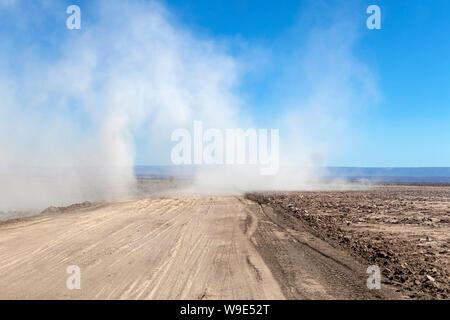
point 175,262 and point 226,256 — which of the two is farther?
point 226,256

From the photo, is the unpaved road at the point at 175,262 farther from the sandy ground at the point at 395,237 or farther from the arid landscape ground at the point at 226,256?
the sandy ground at the point at 395,237

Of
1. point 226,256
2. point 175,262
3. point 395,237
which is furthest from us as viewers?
point 395,237

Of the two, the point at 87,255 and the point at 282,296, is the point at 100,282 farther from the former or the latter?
the point at 282,296

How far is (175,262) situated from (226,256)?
1.45 metres

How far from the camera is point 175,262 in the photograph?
8.42m

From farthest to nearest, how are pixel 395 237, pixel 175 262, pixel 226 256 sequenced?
pixel 395 237 < pixel 226 256 < pixel 175 262

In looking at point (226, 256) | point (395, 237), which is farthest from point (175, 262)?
point (395, 237)

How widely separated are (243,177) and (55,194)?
29.5 metres

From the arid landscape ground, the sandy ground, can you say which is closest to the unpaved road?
the arid landscape ground

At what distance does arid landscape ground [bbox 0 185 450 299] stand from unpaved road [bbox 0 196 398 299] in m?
0.03

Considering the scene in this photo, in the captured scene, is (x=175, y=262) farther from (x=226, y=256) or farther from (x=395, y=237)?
(x=395, y=237)

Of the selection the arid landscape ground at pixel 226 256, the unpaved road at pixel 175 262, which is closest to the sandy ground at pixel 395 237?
the arid landscape ground at pixel 226 256

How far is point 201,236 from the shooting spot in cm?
1177

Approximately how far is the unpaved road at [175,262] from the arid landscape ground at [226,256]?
26 millimetres
